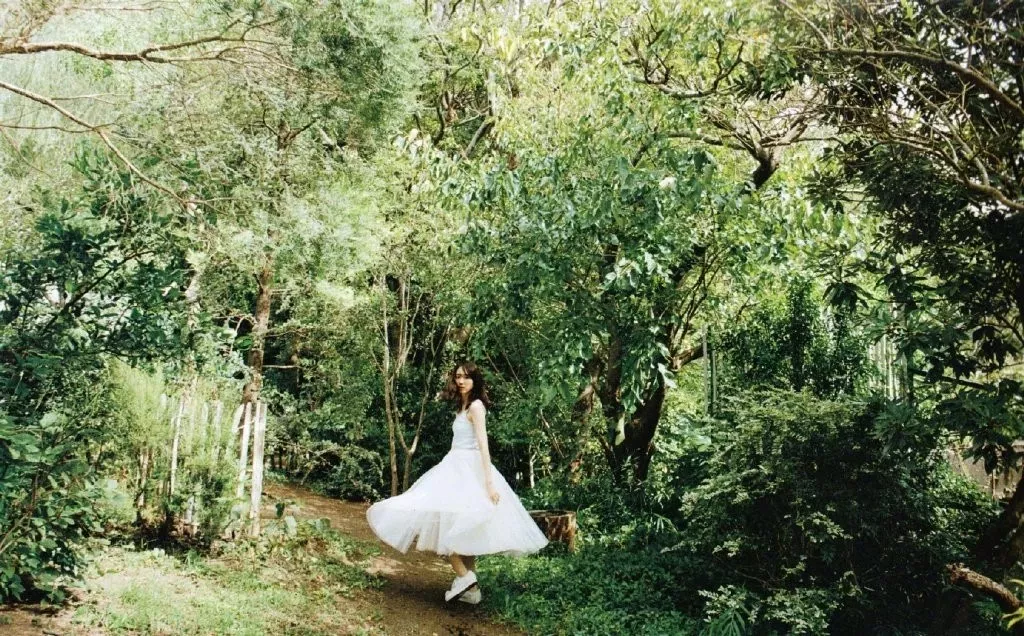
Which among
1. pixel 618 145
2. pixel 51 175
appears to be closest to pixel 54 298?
pixel 51 175

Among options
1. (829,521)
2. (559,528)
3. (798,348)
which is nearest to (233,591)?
(559,528)

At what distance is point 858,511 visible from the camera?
16.8 feet

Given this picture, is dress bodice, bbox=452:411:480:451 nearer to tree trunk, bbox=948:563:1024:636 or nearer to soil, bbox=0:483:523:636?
soil, bbox=0:483:523:636

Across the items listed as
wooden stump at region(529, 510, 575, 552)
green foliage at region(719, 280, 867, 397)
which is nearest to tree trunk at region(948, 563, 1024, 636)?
green foliage at region(719, 280, 867, 397)

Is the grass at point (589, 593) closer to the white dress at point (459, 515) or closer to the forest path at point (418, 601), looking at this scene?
the forest path at point (418, 601)

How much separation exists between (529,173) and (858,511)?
4199 mm

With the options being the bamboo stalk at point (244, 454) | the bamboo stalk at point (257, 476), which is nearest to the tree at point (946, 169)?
the bamboo stalk at point (257, 476)

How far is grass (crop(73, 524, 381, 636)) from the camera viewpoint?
15.8 ft

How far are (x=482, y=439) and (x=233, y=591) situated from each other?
2.20 metres

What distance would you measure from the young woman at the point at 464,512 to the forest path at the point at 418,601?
0.50 feet

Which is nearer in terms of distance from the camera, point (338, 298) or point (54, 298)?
point (54, 298)

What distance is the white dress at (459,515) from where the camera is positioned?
5637 millimetres

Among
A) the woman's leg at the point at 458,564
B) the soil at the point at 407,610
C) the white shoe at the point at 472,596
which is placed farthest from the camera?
the white shoe at the point at 472,596

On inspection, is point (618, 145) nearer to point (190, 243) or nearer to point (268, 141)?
point (268, 141)
